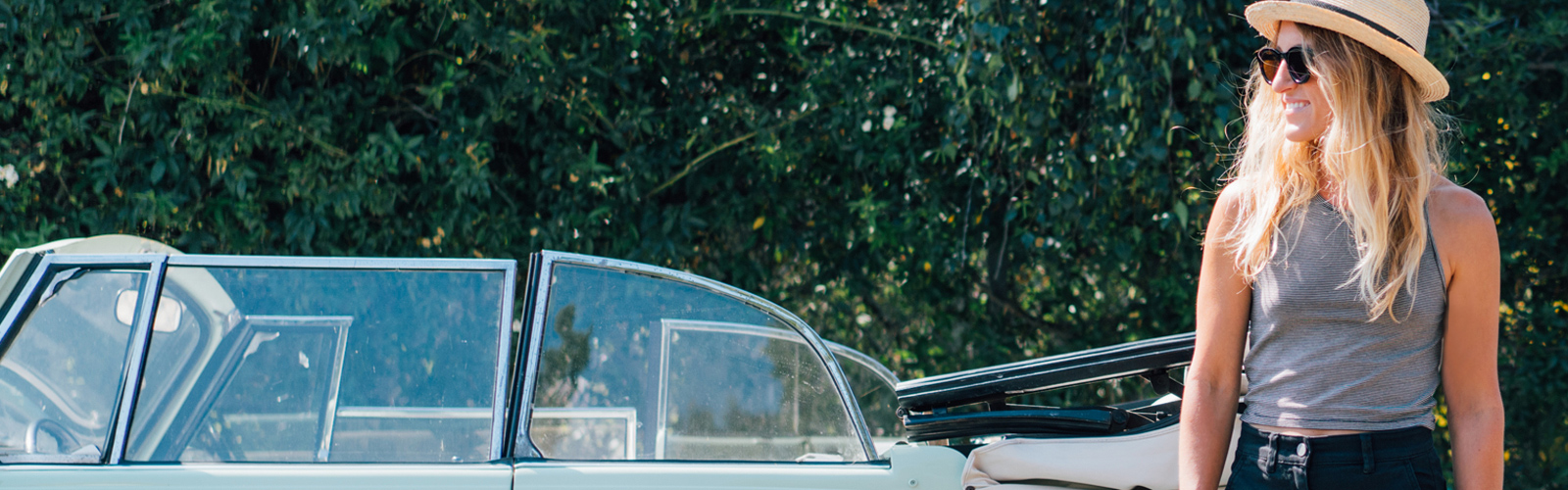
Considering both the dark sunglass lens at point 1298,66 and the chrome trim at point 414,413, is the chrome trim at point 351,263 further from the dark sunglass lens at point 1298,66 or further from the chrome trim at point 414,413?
the dark sunglass lens at point 1298,66

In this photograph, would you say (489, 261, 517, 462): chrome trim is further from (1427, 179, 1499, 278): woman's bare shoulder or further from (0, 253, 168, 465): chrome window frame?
(1427, 179, 1499, 278): woman's bare shoulder

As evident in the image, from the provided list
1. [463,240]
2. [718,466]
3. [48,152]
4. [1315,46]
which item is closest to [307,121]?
[463,240]

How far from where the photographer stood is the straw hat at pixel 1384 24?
5.04 feet

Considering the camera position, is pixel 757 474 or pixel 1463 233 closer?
pixel 1463 233

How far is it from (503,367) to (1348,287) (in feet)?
5.36

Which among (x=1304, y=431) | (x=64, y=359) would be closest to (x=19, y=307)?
(x=64, y=359)

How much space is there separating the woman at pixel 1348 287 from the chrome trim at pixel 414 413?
1444 millimetres

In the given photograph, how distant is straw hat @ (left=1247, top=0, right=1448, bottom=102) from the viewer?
1.54 meters

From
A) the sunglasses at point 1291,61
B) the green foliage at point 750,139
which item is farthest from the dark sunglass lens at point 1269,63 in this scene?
the green foliage at point 750,139

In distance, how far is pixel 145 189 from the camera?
163 inches

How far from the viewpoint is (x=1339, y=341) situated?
1514 millimetres

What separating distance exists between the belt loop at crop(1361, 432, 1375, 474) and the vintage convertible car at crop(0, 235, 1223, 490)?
1.70 ft

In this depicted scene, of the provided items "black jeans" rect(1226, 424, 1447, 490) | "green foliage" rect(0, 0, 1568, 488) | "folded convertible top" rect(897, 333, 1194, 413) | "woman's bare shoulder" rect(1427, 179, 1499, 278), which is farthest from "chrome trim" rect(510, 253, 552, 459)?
"green foliage" rect(0, 0, 1568, 488)

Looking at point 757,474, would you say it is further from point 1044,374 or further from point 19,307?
point 19,307
